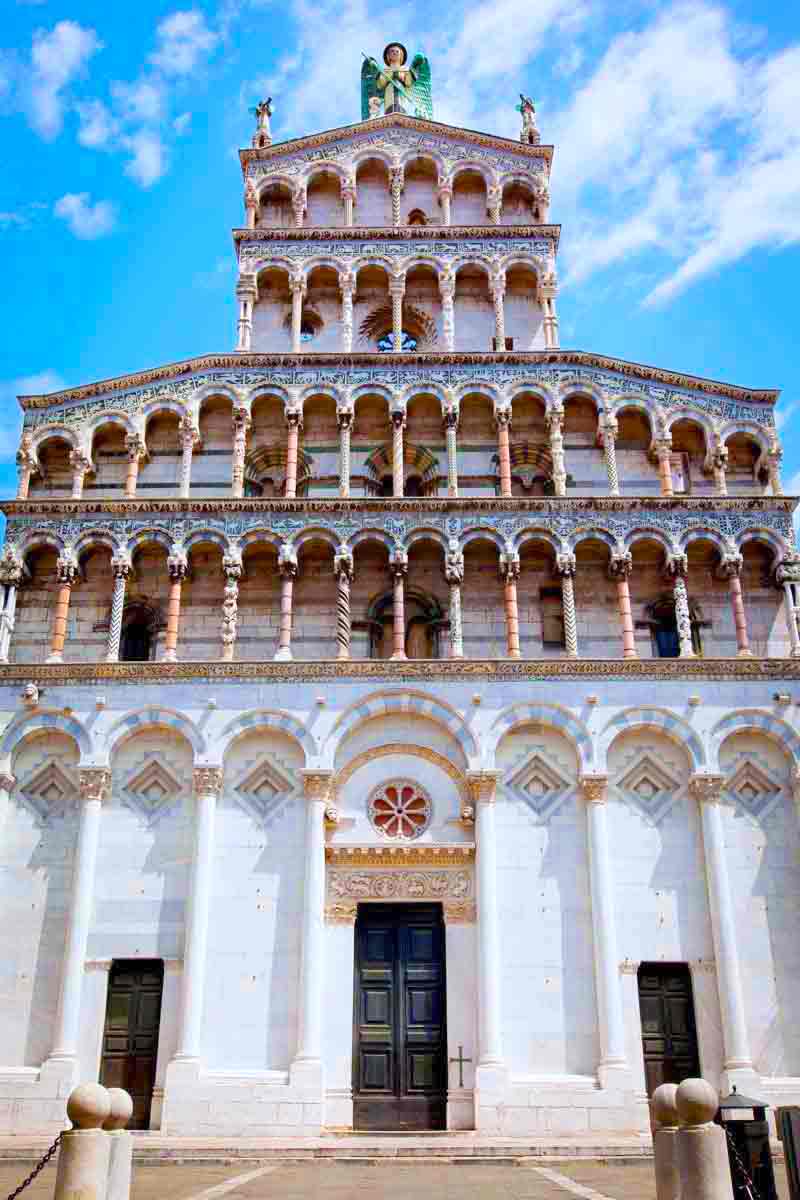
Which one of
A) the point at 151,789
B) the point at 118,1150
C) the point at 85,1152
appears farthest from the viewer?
the point at 151,789

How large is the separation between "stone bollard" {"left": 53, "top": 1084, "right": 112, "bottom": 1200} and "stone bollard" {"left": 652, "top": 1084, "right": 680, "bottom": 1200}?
4822 millimetres

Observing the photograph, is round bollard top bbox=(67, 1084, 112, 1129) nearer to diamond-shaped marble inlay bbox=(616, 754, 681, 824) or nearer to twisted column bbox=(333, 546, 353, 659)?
twisted column bbox=(333, 546, 353, 659)

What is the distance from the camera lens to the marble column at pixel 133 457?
23688mm

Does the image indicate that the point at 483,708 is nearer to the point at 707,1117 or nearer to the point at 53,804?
the point at 53,804

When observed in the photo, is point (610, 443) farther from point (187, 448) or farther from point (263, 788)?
point (263, 788)

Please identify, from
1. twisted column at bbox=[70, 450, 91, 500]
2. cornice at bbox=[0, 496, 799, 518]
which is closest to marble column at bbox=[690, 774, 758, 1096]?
cornice at bbox=[0, 496, 799, 518]

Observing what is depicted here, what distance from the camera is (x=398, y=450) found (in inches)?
942

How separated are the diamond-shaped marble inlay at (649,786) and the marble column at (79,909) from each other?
971 cm

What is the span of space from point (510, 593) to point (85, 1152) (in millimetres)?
14816

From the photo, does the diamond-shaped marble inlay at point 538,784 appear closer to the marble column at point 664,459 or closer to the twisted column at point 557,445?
the twisted column at point 557,445

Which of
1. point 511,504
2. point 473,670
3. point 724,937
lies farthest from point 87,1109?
point 511,504

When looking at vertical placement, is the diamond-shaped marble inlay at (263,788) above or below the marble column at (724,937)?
above

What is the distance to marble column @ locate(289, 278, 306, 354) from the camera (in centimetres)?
2578

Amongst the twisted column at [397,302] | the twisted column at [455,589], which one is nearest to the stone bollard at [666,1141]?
the twisted column at [455,589]
